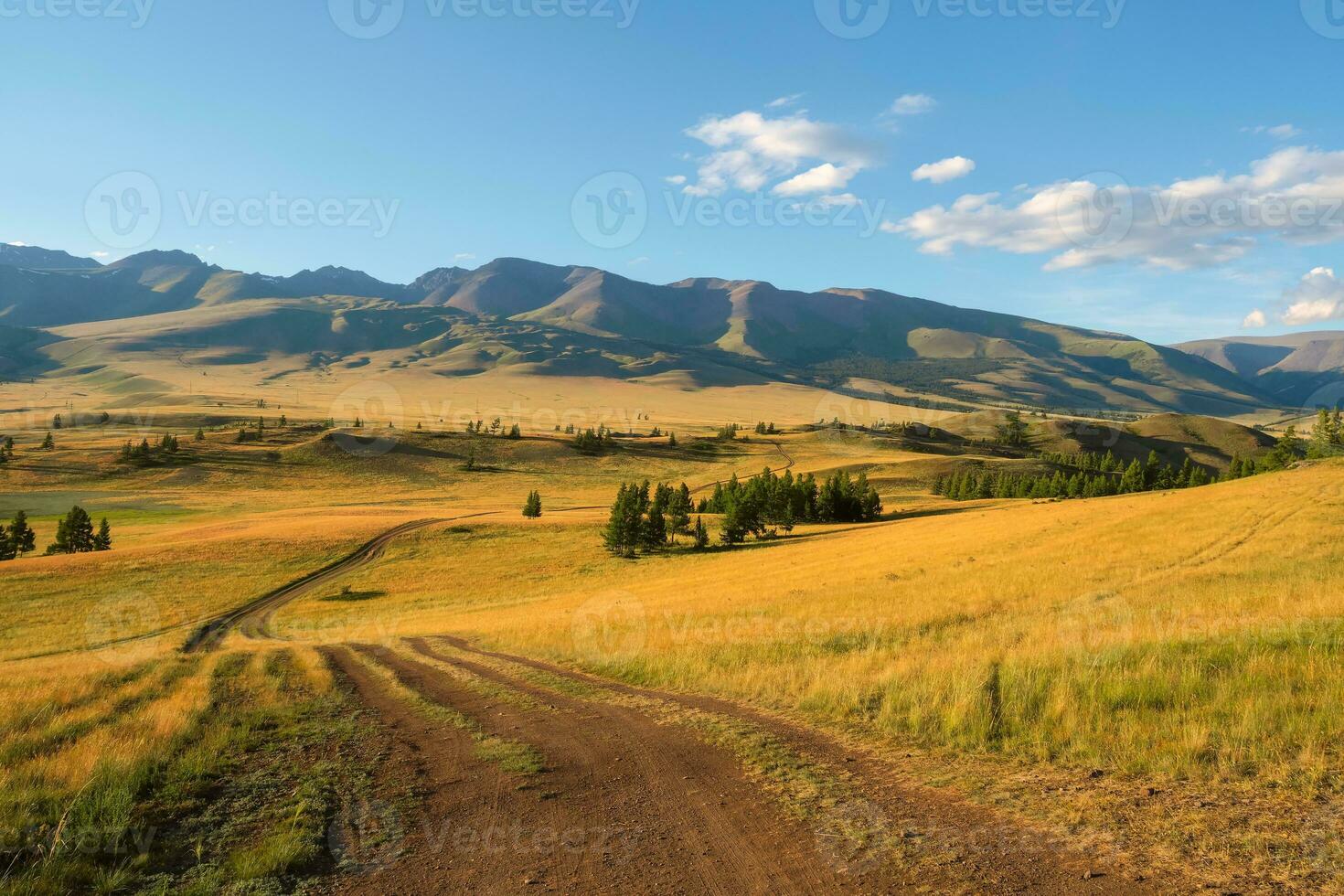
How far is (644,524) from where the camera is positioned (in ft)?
227

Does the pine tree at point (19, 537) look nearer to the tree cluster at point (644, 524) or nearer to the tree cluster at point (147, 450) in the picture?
the tree cluster at point (644, 524)

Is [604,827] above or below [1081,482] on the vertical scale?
above

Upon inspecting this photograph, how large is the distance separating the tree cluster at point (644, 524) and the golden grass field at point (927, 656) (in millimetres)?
8812

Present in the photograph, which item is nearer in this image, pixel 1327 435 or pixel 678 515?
pixel 678 515

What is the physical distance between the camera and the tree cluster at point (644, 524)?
67.6m

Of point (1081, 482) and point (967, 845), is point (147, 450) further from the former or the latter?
point (1081, 482)

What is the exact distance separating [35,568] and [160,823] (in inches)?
2469

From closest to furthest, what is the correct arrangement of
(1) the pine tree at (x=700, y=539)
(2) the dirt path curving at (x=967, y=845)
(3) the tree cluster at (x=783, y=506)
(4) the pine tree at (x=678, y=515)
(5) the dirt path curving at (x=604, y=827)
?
(2) the dirt path curving at (x=967, y=845), (5) the dirt path curving at (x=604, y=827), (1) the pine tree at (x=700, y=539), (3) the tree cluster at (x=783, y=506), (4) the pine tree at (x=678, y=515)

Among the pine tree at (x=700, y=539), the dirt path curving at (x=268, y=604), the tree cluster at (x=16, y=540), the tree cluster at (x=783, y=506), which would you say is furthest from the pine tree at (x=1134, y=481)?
the tree cluster at (x=16, y=540)

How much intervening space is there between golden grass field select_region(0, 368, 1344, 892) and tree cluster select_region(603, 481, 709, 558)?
8.81m

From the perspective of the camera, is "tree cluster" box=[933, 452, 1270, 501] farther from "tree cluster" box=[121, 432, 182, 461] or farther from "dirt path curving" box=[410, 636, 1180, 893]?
"tree cluster" box=[121, 432, 182, 461]

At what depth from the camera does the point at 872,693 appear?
1118 cm

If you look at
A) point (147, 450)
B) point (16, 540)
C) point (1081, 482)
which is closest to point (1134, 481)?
point (1081, 482)

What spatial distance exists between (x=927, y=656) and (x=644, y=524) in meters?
56.9
